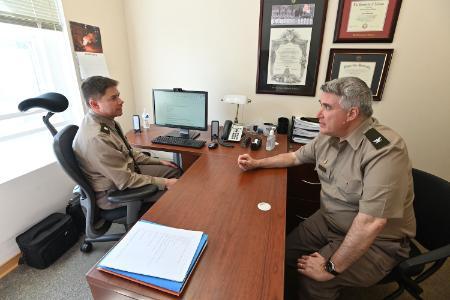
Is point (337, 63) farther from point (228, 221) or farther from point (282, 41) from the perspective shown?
point (228, 221)

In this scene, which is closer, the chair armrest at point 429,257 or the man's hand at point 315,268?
the chair armrest at point 429,257

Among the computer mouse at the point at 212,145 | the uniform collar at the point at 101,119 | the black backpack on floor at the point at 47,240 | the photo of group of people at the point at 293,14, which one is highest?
the photo of group of people at the point at 293,14

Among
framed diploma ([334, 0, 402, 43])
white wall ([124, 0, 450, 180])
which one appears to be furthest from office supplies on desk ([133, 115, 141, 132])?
framed diploma ([334, 0, 402, 43])

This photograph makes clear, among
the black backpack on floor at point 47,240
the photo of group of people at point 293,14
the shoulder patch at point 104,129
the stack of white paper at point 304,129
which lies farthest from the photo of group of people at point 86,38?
the stack of white paper at point 304,129

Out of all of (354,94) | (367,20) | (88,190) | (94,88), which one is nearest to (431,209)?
(354,94)

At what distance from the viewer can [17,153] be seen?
1.83 metres

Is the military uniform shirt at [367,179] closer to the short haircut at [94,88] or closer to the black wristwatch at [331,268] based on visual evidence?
the black wristwatch at [331,268]

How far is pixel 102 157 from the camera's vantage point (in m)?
1.37

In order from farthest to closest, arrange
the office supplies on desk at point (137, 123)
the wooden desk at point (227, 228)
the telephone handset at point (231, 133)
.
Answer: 1. the office supplies on desk at point (137, 123)
2. the telephone handset at point (231, 133)
3. the wooden desk at point (227, 228)

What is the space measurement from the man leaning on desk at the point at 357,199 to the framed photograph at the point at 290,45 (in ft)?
3.38

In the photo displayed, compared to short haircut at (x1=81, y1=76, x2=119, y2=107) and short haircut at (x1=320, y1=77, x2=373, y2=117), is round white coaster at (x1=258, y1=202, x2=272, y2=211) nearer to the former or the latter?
short haircut at (x1=320, y1=77, x2=373, y2=117)

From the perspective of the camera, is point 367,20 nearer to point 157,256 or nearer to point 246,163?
point 246,163

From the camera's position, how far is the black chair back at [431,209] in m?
1.13

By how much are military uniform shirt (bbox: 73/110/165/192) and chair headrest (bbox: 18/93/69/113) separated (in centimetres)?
15
